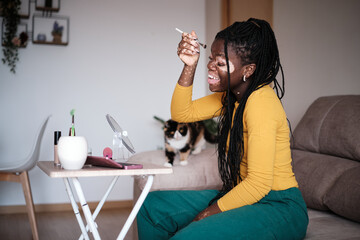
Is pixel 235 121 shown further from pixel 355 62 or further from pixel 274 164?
pixel 355 62

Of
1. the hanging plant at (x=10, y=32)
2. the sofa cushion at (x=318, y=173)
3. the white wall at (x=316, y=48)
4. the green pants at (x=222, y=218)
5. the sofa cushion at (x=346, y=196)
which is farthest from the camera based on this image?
the hanging plant at (x=10, y=32)

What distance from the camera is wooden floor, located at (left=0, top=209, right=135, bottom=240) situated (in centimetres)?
276

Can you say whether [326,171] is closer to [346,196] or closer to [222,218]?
[346,196]

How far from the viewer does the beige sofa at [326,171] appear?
1522 mm

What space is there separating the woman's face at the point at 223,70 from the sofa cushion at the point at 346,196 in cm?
70

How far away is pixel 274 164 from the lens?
1225mm

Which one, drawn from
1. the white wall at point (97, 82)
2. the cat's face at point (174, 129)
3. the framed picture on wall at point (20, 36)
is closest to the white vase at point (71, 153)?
the cat's face at point (174, 129)

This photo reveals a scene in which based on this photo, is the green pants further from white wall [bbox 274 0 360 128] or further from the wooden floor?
white wall [bbox 274 0 360 128]

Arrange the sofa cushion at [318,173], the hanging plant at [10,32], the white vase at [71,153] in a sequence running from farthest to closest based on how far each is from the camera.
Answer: the hanging plant at [10,32], the sofa cushion at [318,173], the white vase at [71,153]

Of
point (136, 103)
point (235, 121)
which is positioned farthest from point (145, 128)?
point (235, 121)

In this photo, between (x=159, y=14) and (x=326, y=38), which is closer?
(x=326, y=38)

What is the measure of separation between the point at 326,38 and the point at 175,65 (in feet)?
5.92

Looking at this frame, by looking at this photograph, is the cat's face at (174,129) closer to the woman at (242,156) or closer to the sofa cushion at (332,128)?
the sofa cushion at (332,128)

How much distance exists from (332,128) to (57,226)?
2305mm
